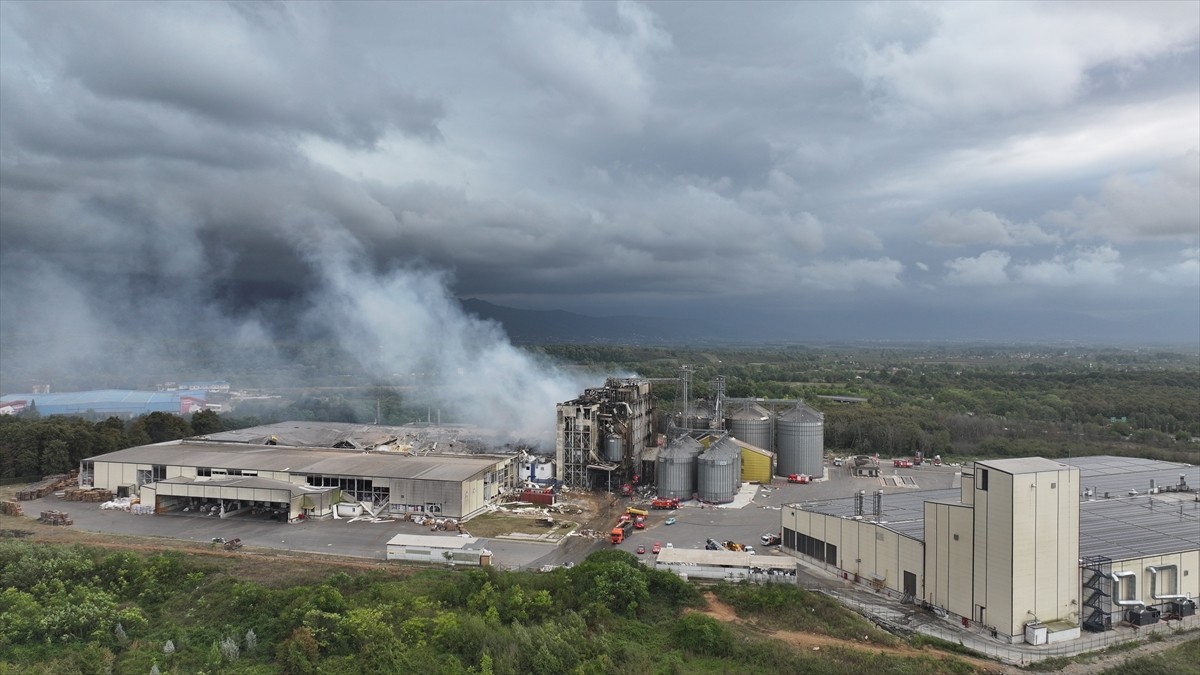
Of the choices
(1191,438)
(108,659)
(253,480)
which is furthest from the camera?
(1191,438)

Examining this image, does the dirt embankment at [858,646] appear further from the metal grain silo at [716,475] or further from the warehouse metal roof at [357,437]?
the warehouse metal roof at [357,437]

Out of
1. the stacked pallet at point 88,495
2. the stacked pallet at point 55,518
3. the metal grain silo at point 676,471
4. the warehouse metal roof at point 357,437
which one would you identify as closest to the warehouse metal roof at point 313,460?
the stacked pallet at point 88,495

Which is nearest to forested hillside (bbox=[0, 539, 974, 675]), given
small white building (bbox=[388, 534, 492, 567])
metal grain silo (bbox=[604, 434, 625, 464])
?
small white building (bbox=[388, 534, 492, 567])

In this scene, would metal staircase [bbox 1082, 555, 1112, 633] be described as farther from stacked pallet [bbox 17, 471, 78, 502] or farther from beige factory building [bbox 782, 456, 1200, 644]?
stacked pallet [bbox 17, 471, 78, 502]

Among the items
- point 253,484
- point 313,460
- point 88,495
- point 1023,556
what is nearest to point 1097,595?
point 1023,556

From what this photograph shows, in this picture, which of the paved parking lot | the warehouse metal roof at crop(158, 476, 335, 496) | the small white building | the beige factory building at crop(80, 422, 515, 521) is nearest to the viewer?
the small white building

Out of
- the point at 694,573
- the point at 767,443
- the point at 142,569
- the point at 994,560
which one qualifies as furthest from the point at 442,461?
the point at 994,560

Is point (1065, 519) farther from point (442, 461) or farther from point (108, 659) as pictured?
point (442, 461)
